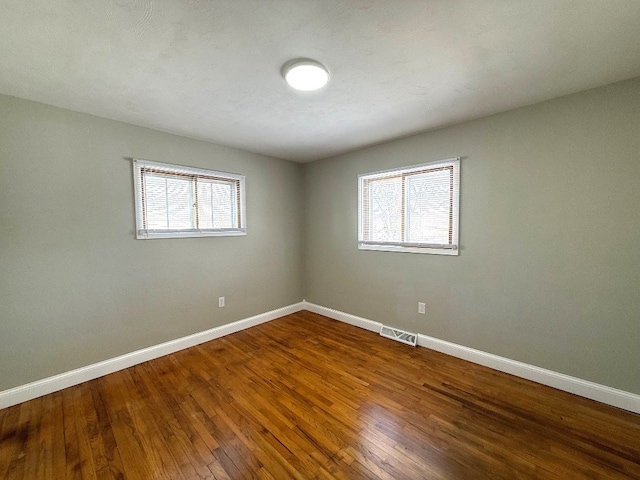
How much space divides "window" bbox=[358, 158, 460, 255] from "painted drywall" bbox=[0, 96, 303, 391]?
71.8 inches

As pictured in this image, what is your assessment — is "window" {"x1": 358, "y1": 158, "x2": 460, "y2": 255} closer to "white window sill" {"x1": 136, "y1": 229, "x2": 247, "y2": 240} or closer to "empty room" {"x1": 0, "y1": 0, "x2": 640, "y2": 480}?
"empty room" {"x1": 0, "y1": 0, "x2": 640, "y2": 480}

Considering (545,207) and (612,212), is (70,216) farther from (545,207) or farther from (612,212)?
(612,212)

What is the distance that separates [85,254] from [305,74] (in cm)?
243

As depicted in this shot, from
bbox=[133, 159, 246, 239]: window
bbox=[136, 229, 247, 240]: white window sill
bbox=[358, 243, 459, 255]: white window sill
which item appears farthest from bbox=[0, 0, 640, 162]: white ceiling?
bbox=[358, 243, 459, 255]: white window sill

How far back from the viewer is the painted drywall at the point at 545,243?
5.99ft

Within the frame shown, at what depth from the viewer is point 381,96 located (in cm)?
200

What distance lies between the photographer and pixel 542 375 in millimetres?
2135

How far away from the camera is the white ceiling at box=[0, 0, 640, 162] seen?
1204 mm

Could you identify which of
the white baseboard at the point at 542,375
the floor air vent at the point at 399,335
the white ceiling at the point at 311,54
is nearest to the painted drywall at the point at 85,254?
the white ceiling at the point at 311,54

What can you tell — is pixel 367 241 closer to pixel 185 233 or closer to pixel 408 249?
pixel 408 249

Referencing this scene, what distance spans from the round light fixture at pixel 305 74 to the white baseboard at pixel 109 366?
9.29 feet

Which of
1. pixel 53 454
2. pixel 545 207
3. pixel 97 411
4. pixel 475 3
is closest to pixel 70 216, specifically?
pixel 97 411

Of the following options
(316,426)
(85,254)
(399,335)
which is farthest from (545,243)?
(85,254)

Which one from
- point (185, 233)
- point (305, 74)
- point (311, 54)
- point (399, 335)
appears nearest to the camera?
point (311, 54)
